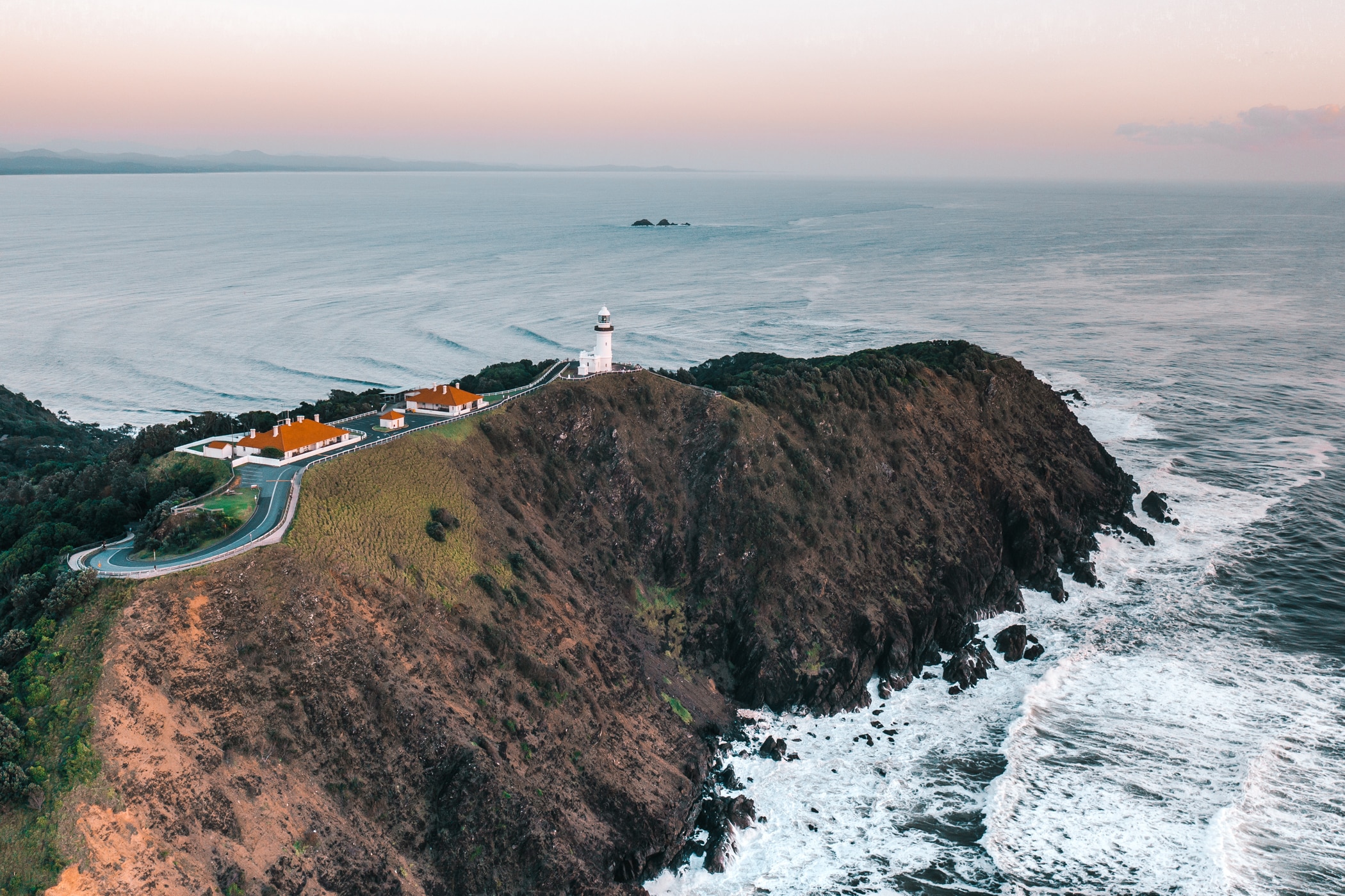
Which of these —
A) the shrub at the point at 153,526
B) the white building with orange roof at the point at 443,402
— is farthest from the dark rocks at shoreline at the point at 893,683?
the shrub at the point at 153,526

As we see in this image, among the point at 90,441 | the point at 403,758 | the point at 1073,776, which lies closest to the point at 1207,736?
the point at 1073,776

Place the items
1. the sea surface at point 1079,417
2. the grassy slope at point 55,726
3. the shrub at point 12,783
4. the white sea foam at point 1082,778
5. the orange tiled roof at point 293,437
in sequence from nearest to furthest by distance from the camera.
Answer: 1. the grassy slope at point 55,726
2. the shrub at point 12,783
3. the white sea foam at point 1082,778
4. the sea surface at point 1079,417
5. the orange tiled roof at point 293,437

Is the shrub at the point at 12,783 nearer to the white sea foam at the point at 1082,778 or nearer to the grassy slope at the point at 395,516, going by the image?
the grassy slope at the point at 395,516

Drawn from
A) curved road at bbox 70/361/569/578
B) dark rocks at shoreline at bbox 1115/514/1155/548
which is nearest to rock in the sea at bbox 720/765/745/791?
curved road at bbox 70/361/569/578

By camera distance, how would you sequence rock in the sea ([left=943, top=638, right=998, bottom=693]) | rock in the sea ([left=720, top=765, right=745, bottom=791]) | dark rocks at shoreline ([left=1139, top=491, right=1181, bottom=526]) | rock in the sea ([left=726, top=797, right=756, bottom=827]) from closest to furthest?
1. rock in the sea ([left=726, top=797, right=756, bottom=827])
2. rock in the sea ([left=720, top=765, right=745, bottom=791])
3. rock in the sea ([left=943, top=638, right=998, bottom=693])
4. dark rocks at shoreline ([left=1139, top=491, right=1181, bottom=526])

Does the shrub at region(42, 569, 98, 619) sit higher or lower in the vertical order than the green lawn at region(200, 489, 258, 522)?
lower

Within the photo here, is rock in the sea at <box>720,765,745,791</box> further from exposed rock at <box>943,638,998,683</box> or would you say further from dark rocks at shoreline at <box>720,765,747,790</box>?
exposed rock at <box>943,638,998,683</box>

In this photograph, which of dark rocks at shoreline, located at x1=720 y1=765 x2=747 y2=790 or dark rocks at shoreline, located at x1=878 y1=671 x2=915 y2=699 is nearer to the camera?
dark rocks at shoreline, located at x1=720 y1=765 x2=747 y2=790
